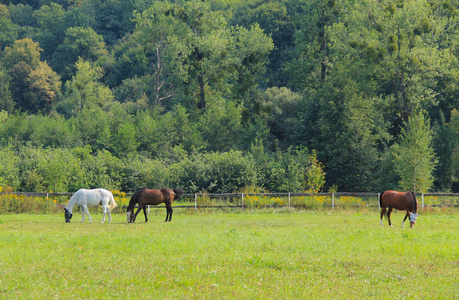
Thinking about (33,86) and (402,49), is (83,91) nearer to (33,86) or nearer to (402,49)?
(33,86)

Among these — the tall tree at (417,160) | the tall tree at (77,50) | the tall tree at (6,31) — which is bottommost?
the tall tree at (417,160)

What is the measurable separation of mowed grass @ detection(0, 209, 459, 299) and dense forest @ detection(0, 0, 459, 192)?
880 inches

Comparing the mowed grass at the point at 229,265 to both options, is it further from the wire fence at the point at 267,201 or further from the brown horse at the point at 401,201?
the wire fence at the point at 267,201

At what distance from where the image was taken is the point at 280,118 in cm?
6631

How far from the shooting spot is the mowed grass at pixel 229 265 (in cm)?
1073

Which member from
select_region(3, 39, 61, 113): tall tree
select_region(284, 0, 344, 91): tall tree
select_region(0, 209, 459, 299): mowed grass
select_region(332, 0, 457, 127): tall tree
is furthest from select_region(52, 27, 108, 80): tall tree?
select_region(0, 209, 459, 299): mowed grass

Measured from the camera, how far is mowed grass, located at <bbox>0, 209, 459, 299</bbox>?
10.7 meters

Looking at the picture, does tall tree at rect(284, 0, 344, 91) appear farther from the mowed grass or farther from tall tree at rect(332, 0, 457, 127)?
the mowed grass

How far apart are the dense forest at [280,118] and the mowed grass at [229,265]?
2235 centimetres

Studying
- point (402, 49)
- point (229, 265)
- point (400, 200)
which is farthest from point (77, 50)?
point (229, 265)

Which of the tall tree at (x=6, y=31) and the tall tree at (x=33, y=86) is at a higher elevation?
the tall tree at (x=6, y=31)

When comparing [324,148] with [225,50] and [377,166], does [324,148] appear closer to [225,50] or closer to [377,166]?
[377,166]

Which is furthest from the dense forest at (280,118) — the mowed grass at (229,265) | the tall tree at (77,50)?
the tall tree at (77,50)

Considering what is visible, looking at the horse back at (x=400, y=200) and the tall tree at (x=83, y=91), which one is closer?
the horse back at (x=400, y=200)
